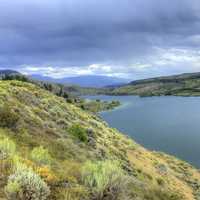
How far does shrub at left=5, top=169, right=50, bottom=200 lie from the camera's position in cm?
679

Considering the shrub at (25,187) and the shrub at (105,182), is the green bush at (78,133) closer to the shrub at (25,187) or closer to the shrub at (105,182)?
the shrub at (105,182)

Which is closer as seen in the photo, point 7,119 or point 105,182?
point 105,182

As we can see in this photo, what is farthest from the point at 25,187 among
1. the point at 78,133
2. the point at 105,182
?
the point at 78,133

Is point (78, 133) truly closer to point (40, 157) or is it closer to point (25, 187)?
point (40, 157)

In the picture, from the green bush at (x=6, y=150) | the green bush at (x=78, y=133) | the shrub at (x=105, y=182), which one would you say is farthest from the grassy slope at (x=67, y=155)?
the green bush at (x=6, y=150)

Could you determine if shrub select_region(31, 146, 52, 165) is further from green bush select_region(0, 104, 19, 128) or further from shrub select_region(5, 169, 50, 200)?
green bush select_region(0, 104, 19, 128)

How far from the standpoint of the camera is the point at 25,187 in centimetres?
686

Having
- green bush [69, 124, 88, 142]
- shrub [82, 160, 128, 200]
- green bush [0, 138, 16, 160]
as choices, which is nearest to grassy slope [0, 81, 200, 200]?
shrub [82, 160, 128, 200]

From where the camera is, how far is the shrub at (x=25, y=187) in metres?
6.79

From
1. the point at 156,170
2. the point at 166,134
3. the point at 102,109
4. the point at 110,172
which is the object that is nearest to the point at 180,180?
the point at 156,170

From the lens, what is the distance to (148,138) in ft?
197

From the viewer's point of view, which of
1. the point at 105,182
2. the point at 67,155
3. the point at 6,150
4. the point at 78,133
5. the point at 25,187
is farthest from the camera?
the point at 78,133

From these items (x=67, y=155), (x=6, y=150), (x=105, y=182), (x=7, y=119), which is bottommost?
(x=67, y=155)

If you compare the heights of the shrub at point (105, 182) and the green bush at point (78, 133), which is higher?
the shrub at point (105, 182)
